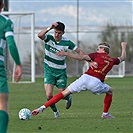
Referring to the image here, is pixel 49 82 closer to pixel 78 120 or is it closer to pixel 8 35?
pixel 78 120

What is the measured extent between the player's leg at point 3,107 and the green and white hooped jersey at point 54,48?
4.74 meters

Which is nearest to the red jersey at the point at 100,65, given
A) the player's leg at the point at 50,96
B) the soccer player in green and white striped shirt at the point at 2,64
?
the player's leg at the point at 50,96

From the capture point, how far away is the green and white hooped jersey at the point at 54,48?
1362 cm

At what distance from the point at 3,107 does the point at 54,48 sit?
4.92m

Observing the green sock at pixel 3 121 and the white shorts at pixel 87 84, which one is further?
the white shorts at pixel 87 84

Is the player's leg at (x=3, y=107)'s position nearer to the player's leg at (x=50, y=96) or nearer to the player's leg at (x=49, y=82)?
the player's leg at (x=50, y=96)

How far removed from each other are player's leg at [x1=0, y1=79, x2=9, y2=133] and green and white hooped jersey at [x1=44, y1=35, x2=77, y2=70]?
4.74 metres

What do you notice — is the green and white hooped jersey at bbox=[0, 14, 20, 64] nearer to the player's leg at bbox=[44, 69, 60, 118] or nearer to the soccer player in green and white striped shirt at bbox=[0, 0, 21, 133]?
the soccer player in green and white striped shirt at bbox=[0, 0, 21, 133]

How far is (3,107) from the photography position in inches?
350

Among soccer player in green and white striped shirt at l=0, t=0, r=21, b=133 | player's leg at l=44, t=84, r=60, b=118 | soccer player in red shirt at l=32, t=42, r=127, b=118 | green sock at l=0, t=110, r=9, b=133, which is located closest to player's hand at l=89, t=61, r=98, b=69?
soccer player in red shirt at l=32, t=42, r=127, b=118

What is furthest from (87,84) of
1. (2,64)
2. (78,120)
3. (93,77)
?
(2,64)

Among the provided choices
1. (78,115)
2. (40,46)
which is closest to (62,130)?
(78,115)

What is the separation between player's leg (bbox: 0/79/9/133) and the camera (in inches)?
346

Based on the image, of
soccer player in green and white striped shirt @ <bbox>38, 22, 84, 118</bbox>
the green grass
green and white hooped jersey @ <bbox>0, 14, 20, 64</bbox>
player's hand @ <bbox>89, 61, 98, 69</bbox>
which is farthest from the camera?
soccer player in green and white striped shirt @ <bbox>38, 22, 84, 118</bbox>
